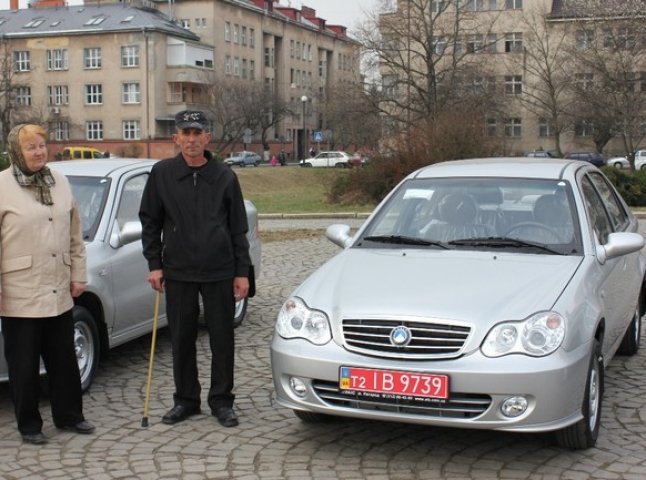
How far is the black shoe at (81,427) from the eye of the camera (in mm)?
5371

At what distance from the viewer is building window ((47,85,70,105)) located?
79.9 m

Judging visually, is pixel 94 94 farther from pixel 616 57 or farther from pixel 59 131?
pixel 616 57

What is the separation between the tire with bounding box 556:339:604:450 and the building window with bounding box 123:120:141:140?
7452 cm

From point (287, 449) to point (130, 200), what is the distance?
297cm

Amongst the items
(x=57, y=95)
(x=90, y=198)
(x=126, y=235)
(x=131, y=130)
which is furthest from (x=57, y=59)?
(x=126, y=235)

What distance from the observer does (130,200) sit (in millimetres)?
7172

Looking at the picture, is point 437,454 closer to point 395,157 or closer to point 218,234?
point 218,234

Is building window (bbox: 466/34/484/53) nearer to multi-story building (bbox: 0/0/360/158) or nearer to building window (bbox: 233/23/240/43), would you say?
multi-story building (bbox: 0/0/360/158)

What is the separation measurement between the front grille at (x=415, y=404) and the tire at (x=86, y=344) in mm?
2165

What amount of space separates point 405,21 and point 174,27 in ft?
118

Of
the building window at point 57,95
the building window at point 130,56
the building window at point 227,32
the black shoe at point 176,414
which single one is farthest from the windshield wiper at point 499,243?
the building window at point 227,32

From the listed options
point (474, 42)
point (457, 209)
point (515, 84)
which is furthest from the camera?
point (515, 84)

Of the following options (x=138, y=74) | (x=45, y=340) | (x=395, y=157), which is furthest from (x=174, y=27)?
(x=45, y=340)

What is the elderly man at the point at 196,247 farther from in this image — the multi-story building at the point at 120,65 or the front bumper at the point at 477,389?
the multi-story building at the point at 120,65
